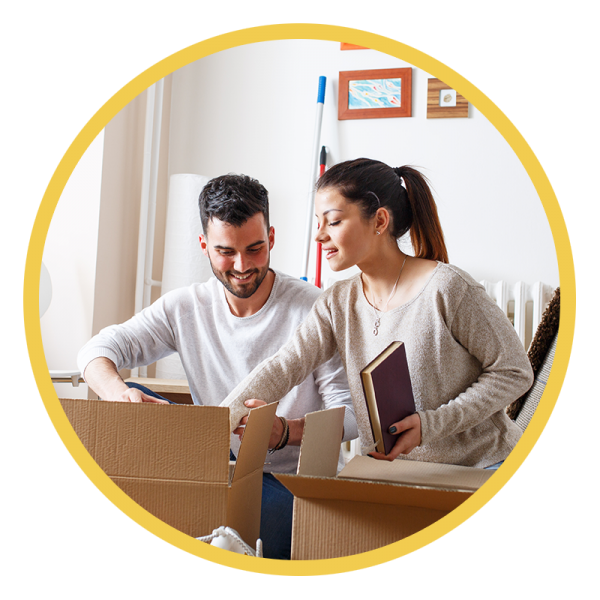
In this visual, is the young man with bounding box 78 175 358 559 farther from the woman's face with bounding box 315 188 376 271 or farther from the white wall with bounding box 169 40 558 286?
the white wall with bounding box 169 40 558 286

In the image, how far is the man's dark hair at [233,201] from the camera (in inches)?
40.4

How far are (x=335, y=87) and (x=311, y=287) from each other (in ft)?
2.44

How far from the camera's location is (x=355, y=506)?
2.17ft

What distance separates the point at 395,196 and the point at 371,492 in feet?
1.65

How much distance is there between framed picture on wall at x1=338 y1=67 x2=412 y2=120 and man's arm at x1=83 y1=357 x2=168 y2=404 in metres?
Answer: 0.98

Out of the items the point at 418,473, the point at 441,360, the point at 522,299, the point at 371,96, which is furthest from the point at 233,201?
the point at 522,299

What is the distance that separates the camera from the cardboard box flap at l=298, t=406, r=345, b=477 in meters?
0.69

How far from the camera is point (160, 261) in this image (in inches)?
67.1

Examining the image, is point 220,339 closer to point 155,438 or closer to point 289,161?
point 155,438

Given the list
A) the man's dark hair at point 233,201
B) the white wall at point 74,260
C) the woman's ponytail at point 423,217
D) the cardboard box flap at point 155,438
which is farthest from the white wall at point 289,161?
the cardboard box flap at point 155,438

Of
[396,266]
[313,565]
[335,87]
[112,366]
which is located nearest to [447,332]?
[396,266]

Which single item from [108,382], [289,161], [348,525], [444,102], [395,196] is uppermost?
[444,102]

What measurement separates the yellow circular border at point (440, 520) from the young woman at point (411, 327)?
A: 3.6 inches

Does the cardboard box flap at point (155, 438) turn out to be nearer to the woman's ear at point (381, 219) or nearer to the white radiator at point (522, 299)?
the woman's ear at point (381, 219)
